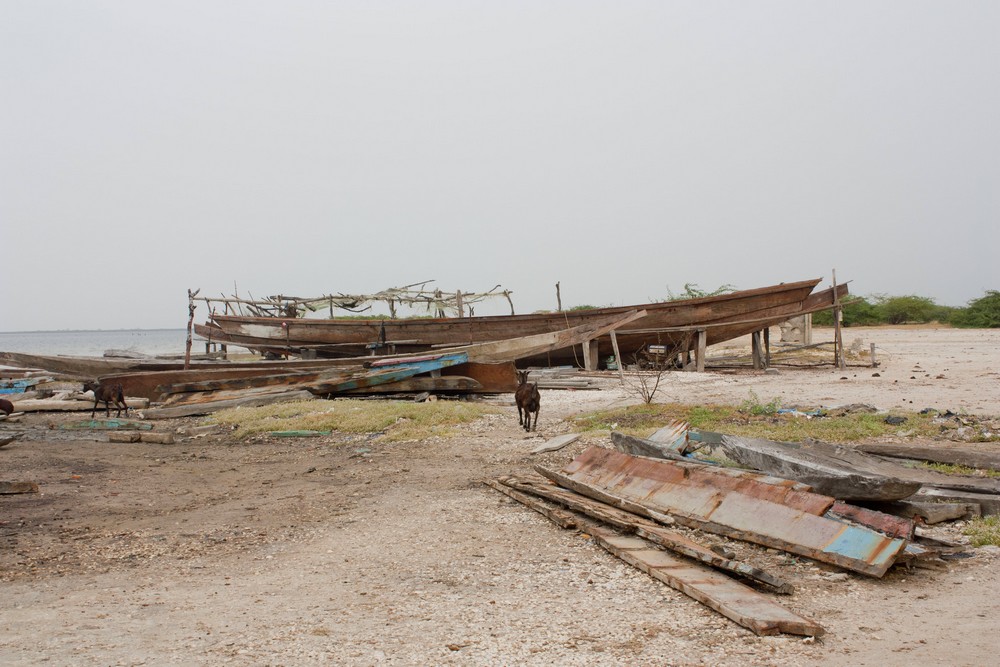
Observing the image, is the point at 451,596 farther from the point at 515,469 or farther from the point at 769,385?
the point at 769,385

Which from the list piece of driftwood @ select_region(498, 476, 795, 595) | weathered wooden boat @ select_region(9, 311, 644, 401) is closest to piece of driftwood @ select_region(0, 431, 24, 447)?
weathered wooden boat @ select_region(9, 311, 644, 401)

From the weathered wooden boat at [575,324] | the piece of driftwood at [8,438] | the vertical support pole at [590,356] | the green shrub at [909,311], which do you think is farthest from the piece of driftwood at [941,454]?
the green shrub at [909,311]

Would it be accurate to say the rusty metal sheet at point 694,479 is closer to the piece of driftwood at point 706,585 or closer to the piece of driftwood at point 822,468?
the piece of driftwood at point 822,468

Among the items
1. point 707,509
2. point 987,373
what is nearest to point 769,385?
point 987,373

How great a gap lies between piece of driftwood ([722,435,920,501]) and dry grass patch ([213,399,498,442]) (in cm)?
506

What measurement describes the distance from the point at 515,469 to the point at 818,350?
20.4 metres

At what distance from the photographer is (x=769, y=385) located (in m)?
14.1

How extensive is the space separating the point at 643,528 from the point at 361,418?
7343 mm

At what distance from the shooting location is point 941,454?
6344 millimetres

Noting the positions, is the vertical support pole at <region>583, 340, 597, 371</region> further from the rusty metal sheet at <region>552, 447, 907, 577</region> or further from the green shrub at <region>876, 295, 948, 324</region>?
the green shrub at <region>876, 295, 948, 324</region>

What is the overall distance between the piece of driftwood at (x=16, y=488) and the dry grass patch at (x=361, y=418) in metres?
4.29

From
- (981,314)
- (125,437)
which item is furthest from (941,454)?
(981,314)

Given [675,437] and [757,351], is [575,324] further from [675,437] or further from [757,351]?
[675,437]

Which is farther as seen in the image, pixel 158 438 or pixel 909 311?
pixel 909 311
